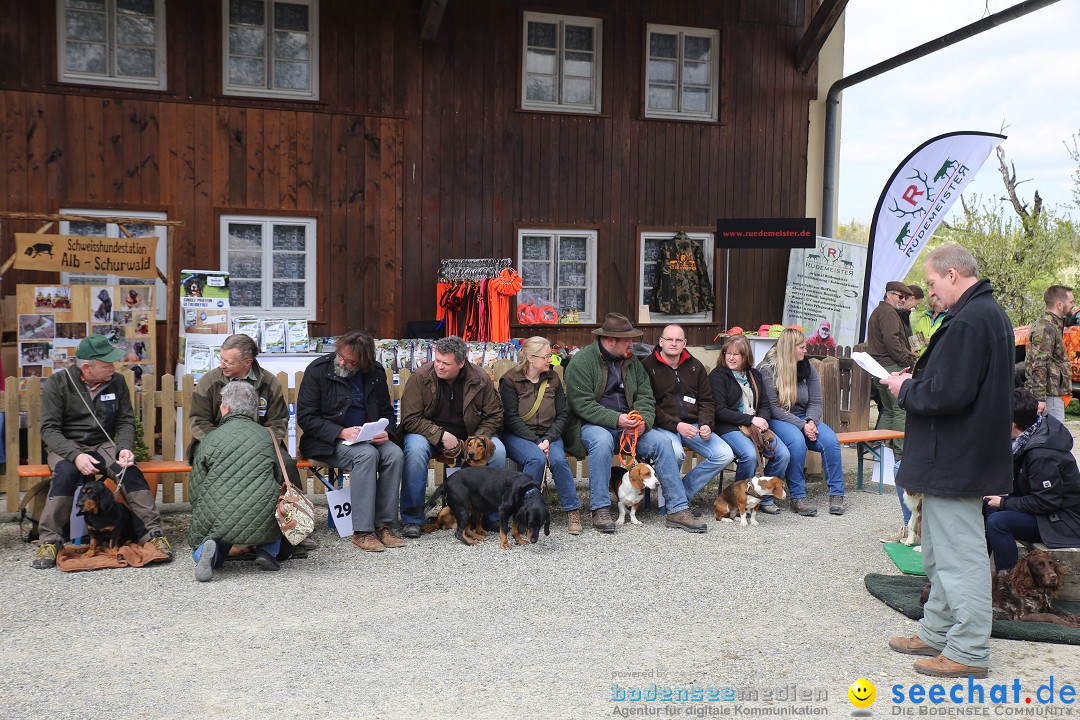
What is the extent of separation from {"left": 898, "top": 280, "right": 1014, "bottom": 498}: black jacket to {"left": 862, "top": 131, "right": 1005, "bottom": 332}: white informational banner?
7.99 metres

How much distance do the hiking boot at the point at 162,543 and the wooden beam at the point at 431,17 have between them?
24.4ft

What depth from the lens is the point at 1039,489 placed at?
522 cm

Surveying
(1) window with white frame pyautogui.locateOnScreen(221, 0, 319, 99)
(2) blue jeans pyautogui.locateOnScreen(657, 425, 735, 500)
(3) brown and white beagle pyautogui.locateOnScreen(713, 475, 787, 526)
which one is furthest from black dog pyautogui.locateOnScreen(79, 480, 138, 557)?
(1) window with white frame pyautogui.locateOnScreen(221, 0, 319, 99)

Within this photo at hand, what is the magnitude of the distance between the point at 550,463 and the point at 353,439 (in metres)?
1.50

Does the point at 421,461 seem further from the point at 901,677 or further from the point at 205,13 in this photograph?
the point at 205,13

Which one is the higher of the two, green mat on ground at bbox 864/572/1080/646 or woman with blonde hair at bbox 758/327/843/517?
woman with blonde hair at bbox 758/327/843/517

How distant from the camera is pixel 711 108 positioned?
13844 millimetres

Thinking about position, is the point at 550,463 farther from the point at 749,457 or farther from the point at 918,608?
the point at 918,608

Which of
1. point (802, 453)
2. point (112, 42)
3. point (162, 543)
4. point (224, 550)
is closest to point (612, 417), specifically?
point (802, 453)

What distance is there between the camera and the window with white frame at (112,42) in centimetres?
1106

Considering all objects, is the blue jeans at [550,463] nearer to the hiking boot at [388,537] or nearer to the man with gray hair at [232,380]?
the hiking boot at [388,537]

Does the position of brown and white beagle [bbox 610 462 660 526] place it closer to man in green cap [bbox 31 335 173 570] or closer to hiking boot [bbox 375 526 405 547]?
hiking boot [bbox 375 526 405 547]

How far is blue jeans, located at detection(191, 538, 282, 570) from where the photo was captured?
5934mm

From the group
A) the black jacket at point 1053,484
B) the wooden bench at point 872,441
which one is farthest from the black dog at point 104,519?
the wooden bench at point 872,441
